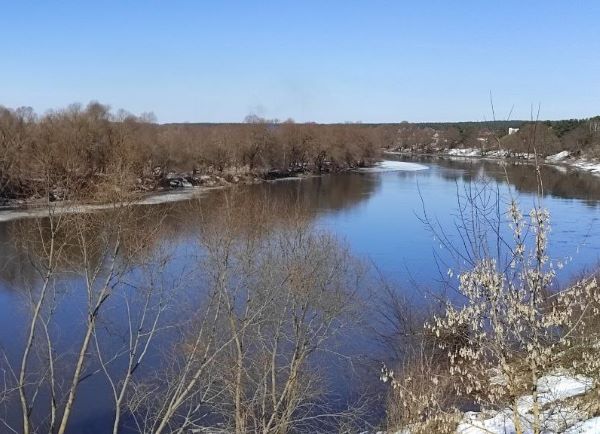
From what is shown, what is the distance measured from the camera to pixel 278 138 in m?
45.4

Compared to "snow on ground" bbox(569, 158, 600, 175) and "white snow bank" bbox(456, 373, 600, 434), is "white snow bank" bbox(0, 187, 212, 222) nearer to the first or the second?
"white snow bank" bbox(456, 373, 600, 434)

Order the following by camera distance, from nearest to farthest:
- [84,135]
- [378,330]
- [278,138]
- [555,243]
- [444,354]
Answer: [444,354] < [378,330] < [555,243] < [84,135] < [278,138]

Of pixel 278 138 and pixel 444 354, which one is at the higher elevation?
pixel 278 138

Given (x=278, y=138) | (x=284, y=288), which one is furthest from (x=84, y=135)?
(x=284, y=288)

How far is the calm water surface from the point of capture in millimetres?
9141

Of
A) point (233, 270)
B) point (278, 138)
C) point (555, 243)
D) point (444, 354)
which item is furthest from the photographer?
point (278, 138)

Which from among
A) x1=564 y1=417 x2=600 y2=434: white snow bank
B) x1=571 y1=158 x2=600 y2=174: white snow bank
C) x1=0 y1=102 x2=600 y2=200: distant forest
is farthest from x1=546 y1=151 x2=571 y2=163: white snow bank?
x1=564 y1=417 x2=600 y2=434: white snow bank

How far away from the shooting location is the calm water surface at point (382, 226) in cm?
914

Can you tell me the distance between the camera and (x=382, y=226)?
72.6 ft

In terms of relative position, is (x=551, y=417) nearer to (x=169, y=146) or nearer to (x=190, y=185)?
(x=190, y=185)

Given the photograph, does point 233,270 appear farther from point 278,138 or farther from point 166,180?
point 278,138

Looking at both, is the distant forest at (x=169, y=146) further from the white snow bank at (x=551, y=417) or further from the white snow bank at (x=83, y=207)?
the white snow bank at (x=551, y=417)

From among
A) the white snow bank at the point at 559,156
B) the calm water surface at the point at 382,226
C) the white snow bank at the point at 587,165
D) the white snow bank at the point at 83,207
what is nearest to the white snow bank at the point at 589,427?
the calm water surface at the point at 382,226

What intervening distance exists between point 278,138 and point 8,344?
3589 centimetres
